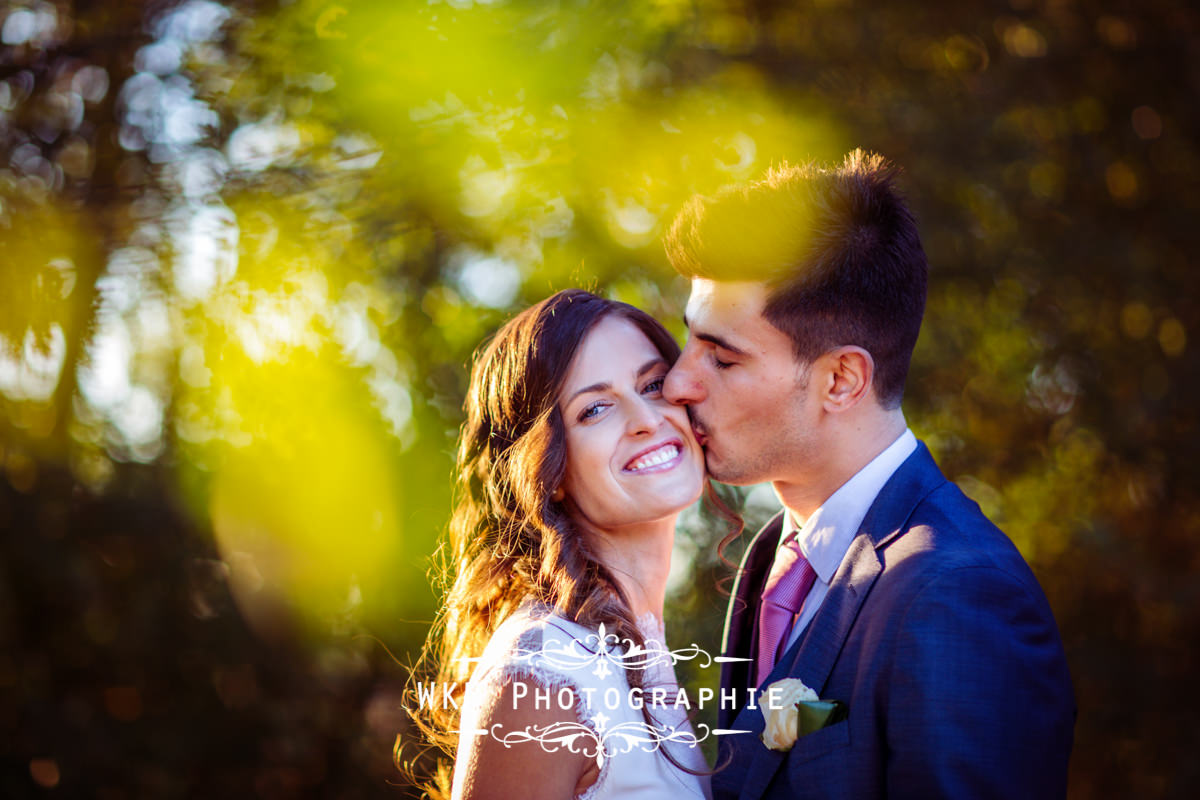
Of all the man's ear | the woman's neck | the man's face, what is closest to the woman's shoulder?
the woman's neck

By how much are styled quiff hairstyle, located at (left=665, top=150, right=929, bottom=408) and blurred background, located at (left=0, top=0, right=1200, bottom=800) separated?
155cm

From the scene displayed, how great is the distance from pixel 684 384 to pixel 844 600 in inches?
36.2

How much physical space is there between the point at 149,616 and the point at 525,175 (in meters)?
3.08

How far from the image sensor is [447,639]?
317 centimetres

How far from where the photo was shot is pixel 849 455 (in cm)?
270

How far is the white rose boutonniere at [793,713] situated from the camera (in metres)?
2.16

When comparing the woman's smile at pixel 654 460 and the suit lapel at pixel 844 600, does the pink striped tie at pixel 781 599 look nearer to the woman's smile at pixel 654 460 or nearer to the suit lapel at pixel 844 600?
the suit lapel at pixel 844 600

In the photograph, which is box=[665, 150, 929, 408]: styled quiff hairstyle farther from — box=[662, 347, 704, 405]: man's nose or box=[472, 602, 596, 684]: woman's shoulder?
box=[472, 602, 596, 684]: woman's shoulder

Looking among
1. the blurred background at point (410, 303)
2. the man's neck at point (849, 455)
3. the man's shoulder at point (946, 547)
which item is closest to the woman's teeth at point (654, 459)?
the man's neck at point (849, 455)

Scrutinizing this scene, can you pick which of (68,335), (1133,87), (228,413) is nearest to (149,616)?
(228,413)

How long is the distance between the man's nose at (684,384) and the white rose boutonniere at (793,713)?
1001 mm

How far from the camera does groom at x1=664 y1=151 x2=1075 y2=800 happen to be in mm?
1959

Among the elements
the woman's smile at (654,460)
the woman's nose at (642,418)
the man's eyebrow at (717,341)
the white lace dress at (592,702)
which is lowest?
the white lace dress at (592,702)

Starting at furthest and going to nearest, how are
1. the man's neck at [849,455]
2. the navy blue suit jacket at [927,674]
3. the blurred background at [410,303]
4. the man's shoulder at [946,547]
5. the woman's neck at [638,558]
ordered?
the blurred background at [410,303] < the woman's neck at [638,558] < the man's neck at [849,455] < the man's shoulder at [946,547] < the navy blue suit jacket at [927,674]
